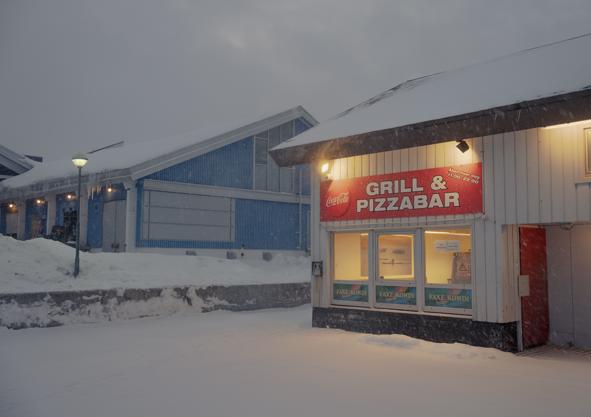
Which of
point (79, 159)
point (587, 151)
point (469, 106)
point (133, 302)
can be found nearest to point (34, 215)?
point (79, 159)

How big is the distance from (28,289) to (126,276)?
2.76m

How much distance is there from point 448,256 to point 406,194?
4.96 ft

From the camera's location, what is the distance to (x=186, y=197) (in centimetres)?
2464

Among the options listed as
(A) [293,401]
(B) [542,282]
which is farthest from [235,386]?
(B) [542,282]

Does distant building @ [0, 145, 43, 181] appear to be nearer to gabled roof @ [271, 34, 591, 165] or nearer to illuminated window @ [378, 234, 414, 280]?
gabled roof @ [271, 34, 591, 165]

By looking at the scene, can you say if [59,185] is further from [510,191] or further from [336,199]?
[510,191]

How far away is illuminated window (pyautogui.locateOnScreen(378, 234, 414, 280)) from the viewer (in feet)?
39.2

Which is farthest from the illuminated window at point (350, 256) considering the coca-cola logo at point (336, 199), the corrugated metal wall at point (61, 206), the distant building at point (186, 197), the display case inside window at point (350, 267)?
the corrugated metal wall at point (61, 206)

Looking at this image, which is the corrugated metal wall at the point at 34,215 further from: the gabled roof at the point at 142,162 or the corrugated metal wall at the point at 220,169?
the corrugated metal wall at the point at 220,169

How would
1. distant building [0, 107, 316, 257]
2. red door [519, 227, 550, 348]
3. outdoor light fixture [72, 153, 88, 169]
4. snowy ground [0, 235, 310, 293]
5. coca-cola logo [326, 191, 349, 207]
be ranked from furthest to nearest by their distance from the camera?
distant building [0, 107, 316, 257], outdoor light fixture [72, 153, 88, 169], snowy ground [0, 235, 310, 293], coca-cola logo [326, 191, 349, 207], red door [519, 227, 550, 348]

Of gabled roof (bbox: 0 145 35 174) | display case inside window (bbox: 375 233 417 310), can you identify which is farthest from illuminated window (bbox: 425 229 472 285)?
gabled roof (bbox: 0 145 35 174)

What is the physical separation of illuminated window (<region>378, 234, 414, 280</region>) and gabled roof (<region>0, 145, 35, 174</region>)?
2516 cm

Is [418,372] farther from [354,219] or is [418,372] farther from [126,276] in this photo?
[126,276]

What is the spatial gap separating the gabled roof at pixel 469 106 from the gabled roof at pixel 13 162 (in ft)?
74.2
